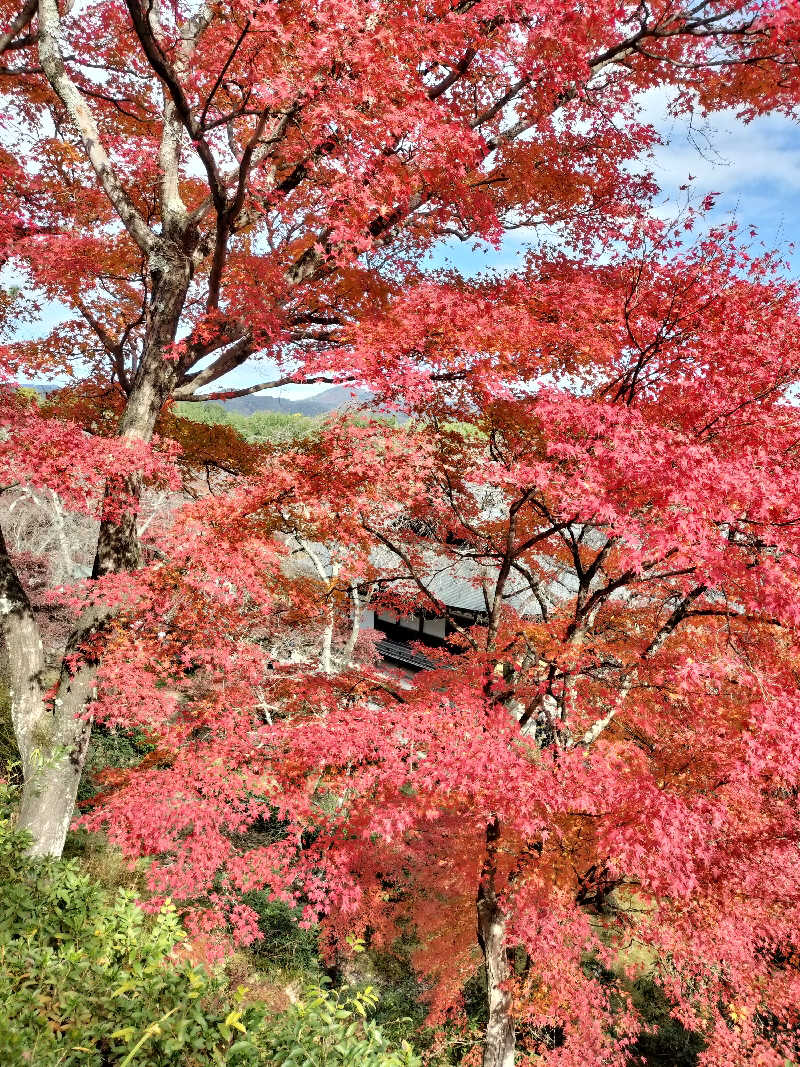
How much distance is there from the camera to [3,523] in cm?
1827

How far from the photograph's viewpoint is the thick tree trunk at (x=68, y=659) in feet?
20.7

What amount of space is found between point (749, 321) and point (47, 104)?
1005cm

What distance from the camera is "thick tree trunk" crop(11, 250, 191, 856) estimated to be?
20.7 ft

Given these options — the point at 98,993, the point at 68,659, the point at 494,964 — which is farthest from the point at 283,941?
the point at 98,993

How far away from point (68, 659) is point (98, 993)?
4.36m

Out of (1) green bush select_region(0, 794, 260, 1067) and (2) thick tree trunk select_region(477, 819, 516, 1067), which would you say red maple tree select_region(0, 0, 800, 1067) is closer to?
(2) thick tree trunk select_region(477, 819, 516, 1067)

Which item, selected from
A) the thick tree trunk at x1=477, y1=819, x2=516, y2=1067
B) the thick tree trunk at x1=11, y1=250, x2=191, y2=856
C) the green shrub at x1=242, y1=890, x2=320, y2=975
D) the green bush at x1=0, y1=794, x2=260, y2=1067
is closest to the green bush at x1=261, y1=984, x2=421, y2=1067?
the green bush at x1=0, y1=794, x2=260, y2=1067

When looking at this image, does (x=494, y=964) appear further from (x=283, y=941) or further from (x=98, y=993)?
(x=98, y=993)

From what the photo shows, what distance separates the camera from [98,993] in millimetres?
2906

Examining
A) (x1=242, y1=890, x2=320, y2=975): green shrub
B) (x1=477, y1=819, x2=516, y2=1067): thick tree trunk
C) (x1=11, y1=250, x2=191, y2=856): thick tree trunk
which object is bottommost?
(x1=242, y1=890, x2=320, y2=975): green shrub

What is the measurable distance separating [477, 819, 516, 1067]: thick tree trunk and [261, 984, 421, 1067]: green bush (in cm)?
389

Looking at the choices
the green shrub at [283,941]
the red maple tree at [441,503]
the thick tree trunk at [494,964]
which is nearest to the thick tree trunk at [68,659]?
the red maple tree at [441,503]

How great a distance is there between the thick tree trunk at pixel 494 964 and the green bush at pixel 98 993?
3.77 meters

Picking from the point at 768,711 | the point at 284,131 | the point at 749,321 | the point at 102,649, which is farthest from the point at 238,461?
the point at 768,711
